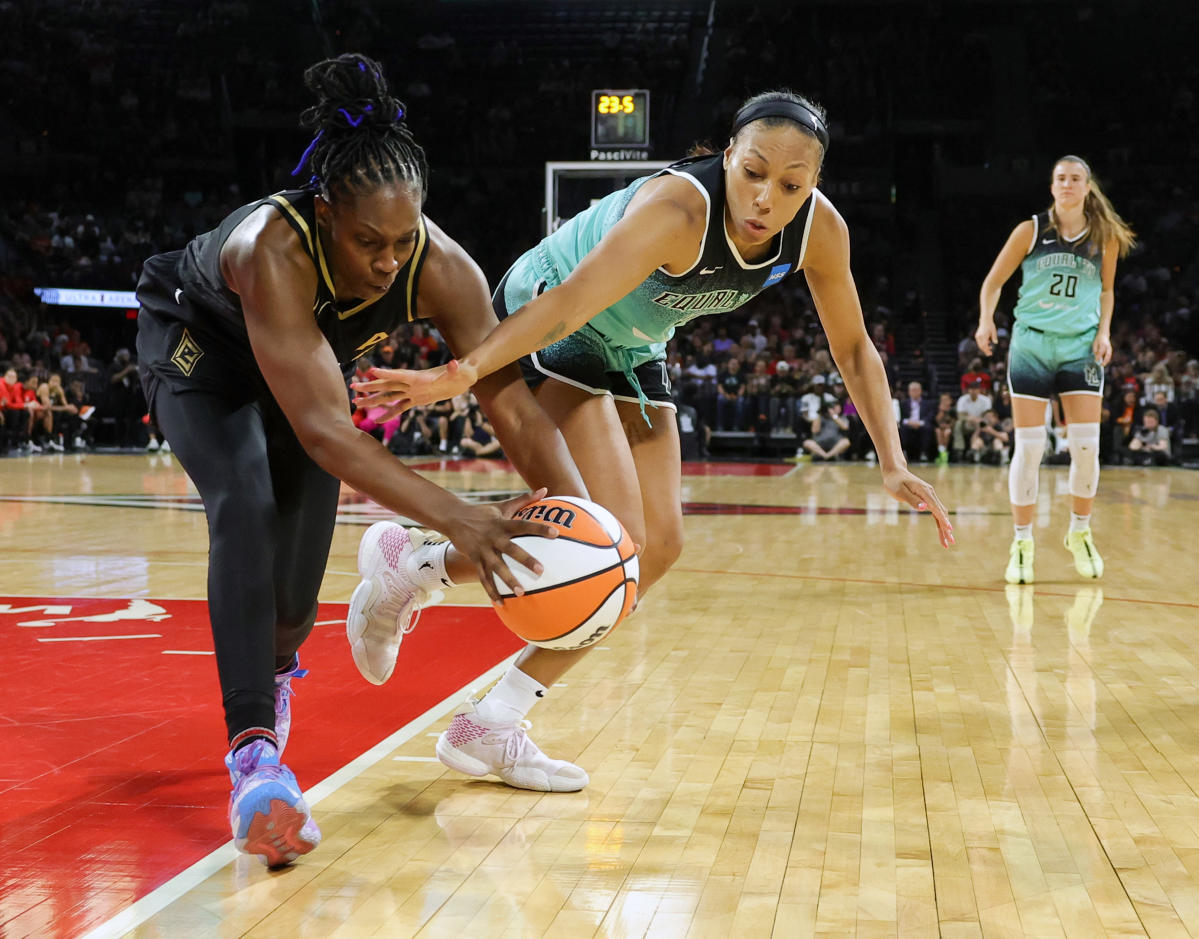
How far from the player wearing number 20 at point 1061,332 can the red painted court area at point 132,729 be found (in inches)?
127

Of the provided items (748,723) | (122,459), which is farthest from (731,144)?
(122,459)

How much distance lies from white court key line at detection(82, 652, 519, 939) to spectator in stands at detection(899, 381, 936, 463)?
15363 millimetres

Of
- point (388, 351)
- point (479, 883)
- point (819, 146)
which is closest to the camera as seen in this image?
point (479, 883)

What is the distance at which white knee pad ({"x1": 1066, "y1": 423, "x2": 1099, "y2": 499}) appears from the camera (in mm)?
7027

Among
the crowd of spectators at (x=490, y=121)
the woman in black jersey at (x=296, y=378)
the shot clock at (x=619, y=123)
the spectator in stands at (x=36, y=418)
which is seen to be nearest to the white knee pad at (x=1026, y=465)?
the woman in black jersey at (x=296, y=378)

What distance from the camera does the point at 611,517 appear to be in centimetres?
285

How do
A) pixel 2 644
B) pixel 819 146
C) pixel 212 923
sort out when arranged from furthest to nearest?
1. pixel 2 644
2. pixel 819 146
3. pixel 212 923

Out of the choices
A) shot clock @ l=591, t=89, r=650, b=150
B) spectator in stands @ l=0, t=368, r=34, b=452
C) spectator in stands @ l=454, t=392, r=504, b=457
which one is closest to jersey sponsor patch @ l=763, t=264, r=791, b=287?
shot clock @ l=591, t=89, r=650, b=150

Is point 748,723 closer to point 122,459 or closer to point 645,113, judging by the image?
point 645,113

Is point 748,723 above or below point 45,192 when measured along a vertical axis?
below

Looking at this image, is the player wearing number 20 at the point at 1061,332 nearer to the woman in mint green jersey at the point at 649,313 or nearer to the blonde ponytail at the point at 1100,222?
the blonde ponytail at the point at 1100,222

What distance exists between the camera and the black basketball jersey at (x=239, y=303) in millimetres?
2752

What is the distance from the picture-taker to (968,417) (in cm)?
1819

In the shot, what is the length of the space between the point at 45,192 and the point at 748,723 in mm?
25479
